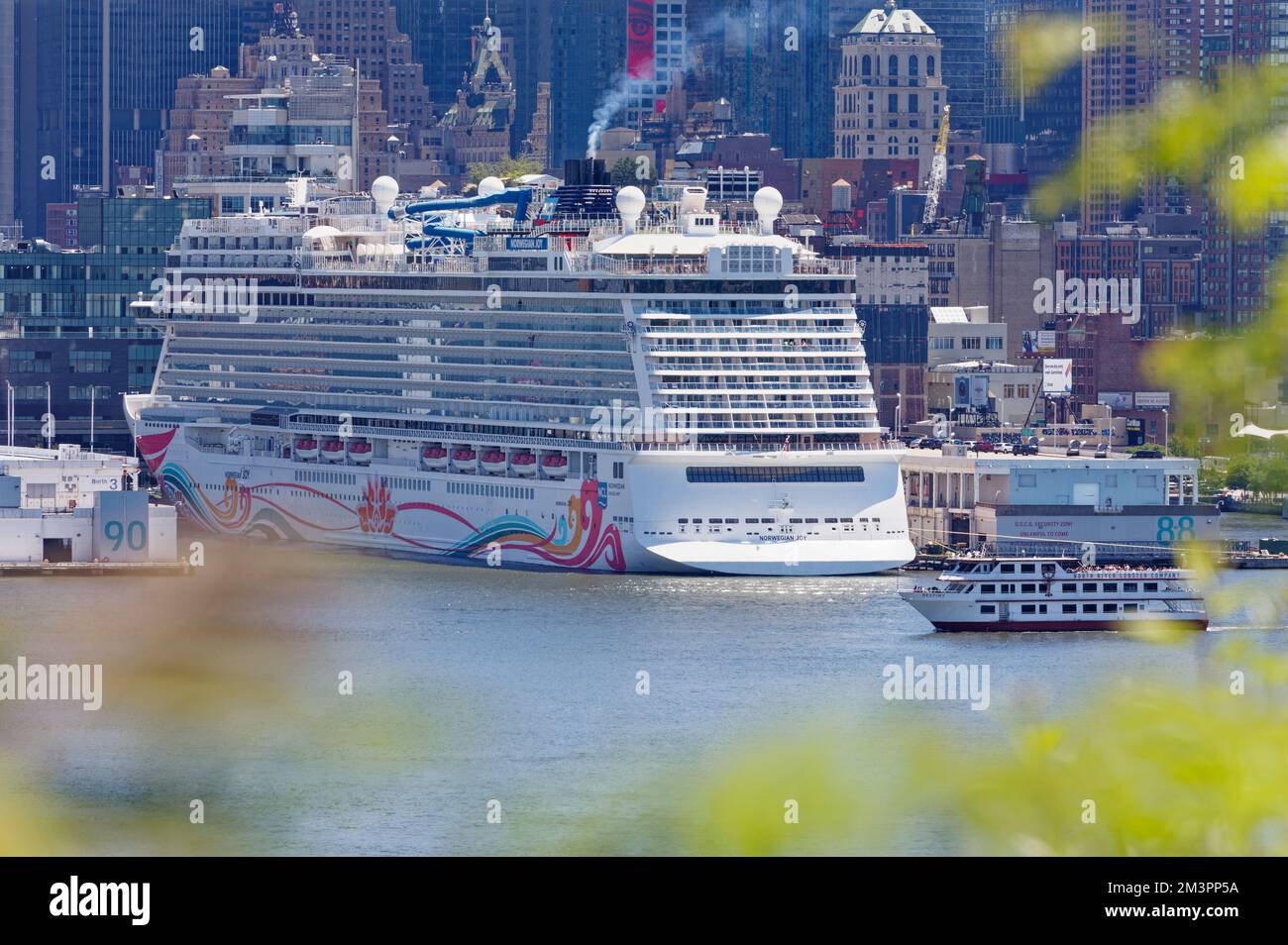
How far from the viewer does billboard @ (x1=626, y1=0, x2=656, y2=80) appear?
160750 mm

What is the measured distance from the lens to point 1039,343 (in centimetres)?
10400

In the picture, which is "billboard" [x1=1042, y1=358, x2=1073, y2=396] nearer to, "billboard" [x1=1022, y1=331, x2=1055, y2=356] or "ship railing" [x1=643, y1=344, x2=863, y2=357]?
"billboard" [x1=1022, y1=331, x2=1055, y2=356]

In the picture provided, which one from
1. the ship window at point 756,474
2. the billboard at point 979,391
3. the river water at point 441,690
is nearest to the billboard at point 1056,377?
the billboard at point 979,391

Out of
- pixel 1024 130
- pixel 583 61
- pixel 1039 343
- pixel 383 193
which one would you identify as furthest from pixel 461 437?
pixel 583 61

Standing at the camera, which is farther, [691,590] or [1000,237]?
[1000,237]

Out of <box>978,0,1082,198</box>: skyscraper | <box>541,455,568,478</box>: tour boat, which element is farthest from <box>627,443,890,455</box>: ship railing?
<box>978,0,1082,198</box>: skyscraper

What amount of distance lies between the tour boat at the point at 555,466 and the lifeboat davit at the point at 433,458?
11.7 feet

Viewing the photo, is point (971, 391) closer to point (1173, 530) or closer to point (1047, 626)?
point (1173, 530)

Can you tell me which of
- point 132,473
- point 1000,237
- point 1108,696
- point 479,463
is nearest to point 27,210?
point 1000,237

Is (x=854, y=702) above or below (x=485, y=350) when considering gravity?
below

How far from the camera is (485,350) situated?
208ft

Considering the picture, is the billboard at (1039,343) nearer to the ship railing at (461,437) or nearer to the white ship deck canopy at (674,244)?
the ship railing at (461,437)
